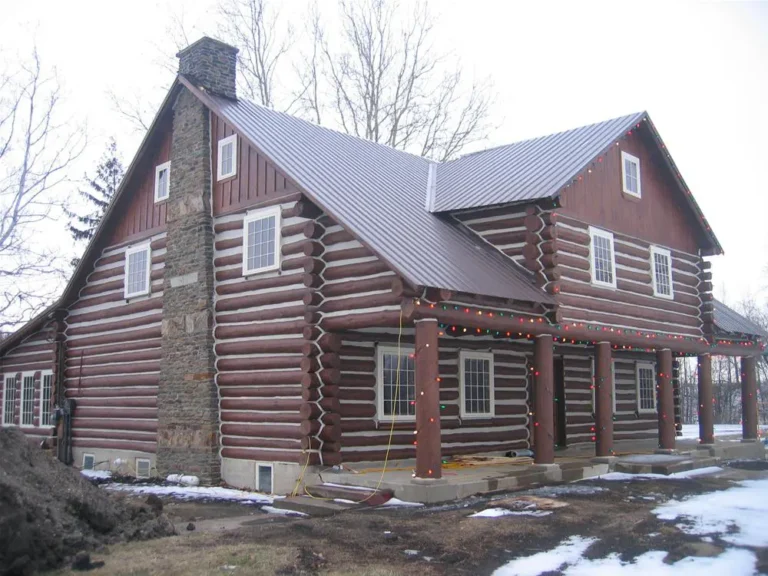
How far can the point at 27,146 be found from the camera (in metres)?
22.6

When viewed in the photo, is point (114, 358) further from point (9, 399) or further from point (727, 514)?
point (727, 514)

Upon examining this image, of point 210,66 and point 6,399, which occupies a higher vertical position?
point 210,66

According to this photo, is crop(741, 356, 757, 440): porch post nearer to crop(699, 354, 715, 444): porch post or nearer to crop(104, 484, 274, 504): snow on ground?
crop(699, 354, 715, 444): porch post

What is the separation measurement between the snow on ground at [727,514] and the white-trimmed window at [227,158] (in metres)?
11.5

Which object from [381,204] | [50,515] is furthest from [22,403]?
[50,515]

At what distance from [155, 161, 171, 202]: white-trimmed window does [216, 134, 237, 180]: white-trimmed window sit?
2.20m

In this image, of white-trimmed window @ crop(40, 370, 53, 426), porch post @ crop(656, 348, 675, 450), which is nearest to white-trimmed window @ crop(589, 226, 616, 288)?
porch post @ crop(656, 348, 675, 450)

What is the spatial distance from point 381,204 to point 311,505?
681 centimetres

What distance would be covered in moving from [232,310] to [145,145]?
19.5ft

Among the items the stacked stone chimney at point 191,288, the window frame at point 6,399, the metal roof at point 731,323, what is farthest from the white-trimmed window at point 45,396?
the metal roof at point 731,323

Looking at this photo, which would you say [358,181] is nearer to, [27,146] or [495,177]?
[495,177]

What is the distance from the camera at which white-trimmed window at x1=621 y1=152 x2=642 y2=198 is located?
797 inches

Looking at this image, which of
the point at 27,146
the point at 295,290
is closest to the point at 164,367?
the point at 295,290

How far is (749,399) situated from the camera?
78.4 feet
